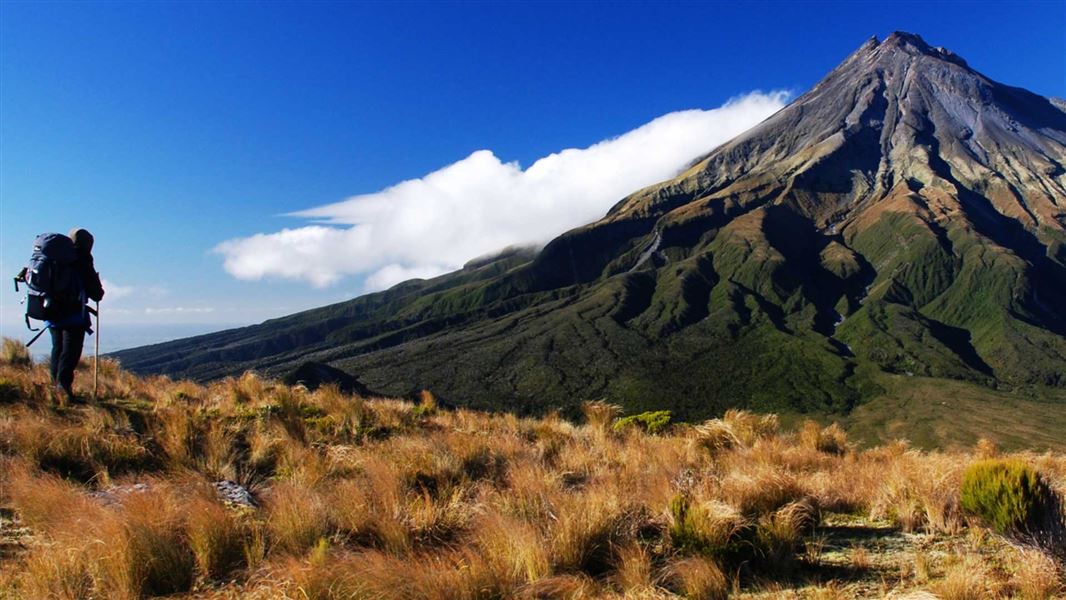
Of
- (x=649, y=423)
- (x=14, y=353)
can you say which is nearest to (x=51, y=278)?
(x=14, y=353)

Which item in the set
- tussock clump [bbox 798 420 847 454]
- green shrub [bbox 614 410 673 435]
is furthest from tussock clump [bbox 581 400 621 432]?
tussock clump [bbox 798 420 847 454]

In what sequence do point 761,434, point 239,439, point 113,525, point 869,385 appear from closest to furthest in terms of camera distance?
point 113,525
point 239,439
point 761,434
point 869,385

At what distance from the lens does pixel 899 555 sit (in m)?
4.62

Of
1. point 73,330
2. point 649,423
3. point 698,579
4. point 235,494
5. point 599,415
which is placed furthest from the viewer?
point 649,423

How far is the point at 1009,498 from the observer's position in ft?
15.6

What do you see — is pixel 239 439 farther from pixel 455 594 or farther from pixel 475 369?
pixel 475 369

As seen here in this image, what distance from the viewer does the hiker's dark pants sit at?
25.4ft

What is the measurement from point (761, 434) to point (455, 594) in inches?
328

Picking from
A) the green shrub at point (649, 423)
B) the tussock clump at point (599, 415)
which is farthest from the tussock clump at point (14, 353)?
the green shrub at point (649, 423)

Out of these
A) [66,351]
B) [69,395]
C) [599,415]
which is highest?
[66,351]

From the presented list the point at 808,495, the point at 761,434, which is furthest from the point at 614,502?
the point at 761,434

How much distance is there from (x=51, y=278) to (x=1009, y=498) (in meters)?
11.5

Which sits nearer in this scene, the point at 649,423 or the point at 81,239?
the point at 81,239

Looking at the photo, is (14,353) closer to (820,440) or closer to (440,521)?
(440,521)
